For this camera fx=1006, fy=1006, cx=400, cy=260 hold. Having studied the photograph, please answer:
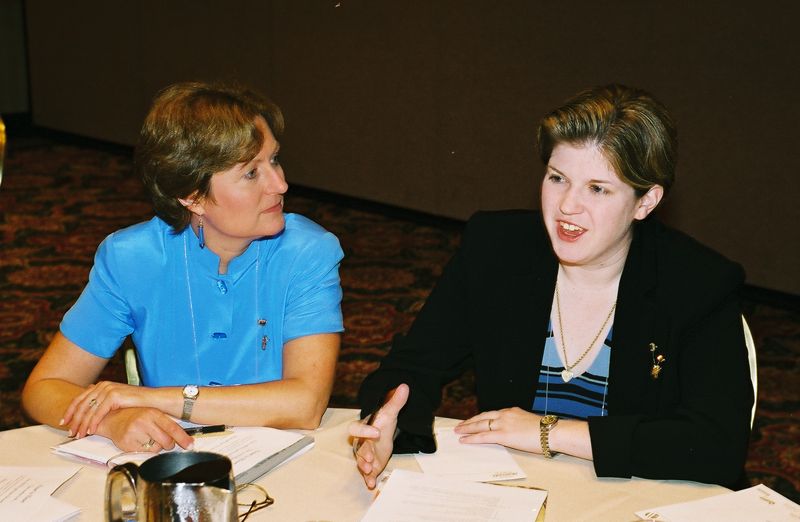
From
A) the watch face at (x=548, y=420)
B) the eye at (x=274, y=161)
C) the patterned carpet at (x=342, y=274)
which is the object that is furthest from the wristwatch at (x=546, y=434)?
→ the patterned carpet at (x=342, y=274)

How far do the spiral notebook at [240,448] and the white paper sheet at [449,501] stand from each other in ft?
0.78

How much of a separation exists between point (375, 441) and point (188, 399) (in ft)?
1.49

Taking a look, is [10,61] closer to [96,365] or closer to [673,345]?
[96,365]

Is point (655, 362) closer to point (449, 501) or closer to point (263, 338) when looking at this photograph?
point (449, 501)

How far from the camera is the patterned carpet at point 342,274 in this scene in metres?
4.13

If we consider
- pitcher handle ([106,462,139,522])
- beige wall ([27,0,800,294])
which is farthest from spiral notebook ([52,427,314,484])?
beige wall ([27,0,800,294])

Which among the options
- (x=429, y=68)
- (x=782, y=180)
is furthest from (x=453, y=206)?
(x=782, y=180)

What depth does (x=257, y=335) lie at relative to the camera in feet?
8.07

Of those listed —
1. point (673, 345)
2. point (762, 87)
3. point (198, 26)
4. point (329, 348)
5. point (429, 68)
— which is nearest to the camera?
point (673, 345)

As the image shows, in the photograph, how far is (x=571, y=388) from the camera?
7.43 feet

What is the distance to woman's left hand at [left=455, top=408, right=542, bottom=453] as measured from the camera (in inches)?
76.0

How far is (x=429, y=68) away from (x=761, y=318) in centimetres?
281

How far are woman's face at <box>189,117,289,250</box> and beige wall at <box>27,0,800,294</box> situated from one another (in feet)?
11.3

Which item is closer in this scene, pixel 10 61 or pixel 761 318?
pixel 761 318
